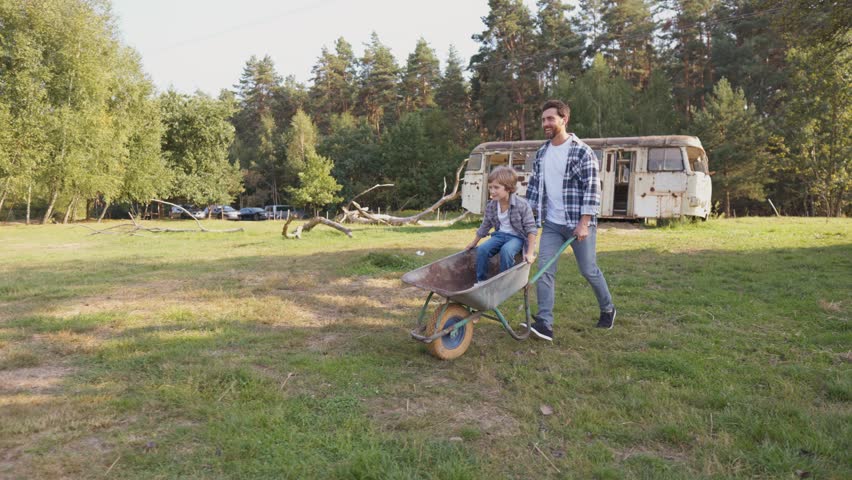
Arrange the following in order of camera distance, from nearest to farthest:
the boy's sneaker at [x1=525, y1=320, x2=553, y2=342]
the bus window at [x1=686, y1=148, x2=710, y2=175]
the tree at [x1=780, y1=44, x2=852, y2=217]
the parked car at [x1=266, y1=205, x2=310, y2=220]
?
the boy's sneaker at [x1=525, y1=320, x2=553, y2=342]
the bus window at [x1=686, y1=148, x2=710, y2=175]
the tree at [x1=780, y1=44, x2=852, y2=217]
the parked car at [x1=266, y1=205, x2=310, y2=220]

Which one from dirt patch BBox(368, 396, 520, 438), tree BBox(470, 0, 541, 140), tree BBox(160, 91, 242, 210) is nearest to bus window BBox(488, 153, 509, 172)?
dirt patch BBox(368, 396, 520, 438)

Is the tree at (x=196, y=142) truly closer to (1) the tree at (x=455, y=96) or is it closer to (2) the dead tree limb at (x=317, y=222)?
(1) the tree at (x=455, y=96)

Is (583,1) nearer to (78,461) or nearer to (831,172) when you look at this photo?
(831,172)

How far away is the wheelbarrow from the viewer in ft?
12.8

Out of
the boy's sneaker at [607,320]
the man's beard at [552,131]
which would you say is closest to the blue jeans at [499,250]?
the man's beard at [552,131]

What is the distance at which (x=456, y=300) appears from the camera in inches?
157

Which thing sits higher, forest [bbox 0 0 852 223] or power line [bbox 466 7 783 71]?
power line [bbox 466 7 783 71]

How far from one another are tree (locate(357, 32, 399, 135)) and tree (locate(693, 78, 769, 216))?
29.7 m

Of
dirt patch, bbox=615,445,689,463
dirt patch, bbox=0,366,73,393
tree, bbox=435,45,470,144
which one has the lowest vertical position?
dirt patch, bbox=0,366,73,393

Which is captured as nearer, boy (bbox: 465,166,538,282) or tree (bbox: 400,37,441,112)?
boy (bbox: 465,166,538,282)

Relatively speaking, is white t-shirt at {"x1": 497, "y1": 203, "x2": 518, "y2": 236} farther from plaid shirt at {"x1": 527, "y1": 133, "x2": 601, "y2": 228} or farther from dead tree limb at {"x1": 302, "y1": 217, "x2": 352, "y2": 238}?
dead tree limb at {"x1": 302, "y1": 217, "x2": 352, "y2": 238}

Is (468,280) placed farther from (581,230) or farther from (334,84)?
(334,84)

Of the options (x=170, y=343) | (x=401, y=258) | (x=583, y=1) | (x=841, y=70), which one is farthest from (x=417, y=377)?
(x=583, y=1)

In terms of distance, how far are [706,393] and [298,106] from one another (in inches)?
2311
